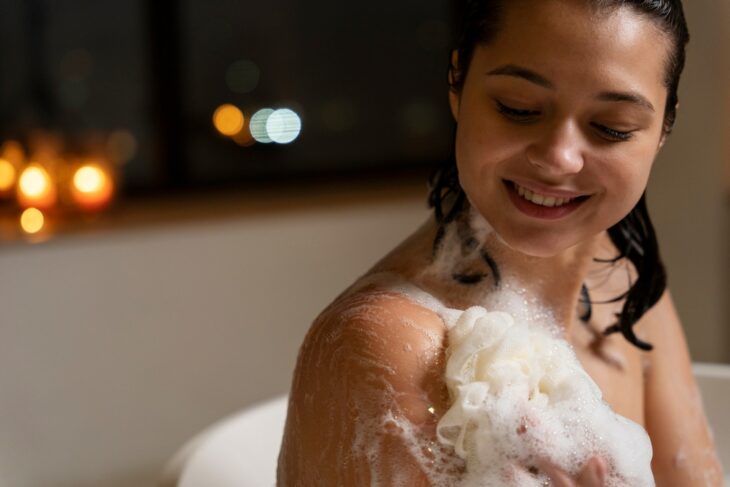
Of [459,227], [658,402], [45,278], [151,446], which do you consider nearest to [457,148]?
[459,227]

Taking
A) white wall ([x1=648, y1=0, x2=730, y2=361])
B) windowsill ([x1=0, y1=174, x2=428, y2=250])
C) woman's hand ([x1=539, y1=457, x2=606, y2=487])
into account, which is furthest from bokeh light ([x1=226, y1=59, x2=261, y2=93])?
woman's hand ([x1=539, y1=457, x2=606, y2=487])

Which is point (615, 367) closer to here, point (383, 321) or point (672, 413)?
point (672, 413)

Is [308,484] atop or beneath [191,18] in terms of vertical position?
beneath

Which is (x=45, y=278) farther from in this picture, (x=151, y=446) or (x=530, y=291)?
(x=530, y=291)

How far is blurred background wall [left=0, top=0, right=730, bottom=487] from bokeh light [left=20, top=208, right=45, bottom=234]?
0.18ft

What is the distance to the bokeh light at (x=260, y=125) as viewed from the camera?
8.21 ft

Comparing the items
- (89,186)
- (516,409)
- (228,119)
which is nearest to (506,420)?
(516,409)

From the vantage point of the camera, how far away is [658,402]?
1144mm

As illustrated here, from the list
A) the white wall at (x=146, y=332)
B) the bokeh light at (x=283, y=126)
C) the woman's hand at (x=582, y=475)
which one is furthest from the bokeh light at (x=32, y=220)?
the woman's hand at (x=582, y=475)

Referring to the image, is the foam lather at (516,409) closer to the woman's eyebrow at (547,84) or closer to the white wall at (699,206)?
the woman's eyebrow at (547,84)

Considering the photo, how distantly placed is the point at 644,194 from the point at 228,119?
5.35ft

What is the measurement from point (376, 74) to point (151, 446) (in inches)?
44.3

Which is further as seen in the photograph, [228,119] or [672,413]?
[228,119]

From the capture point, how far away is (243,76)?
2.46 m
